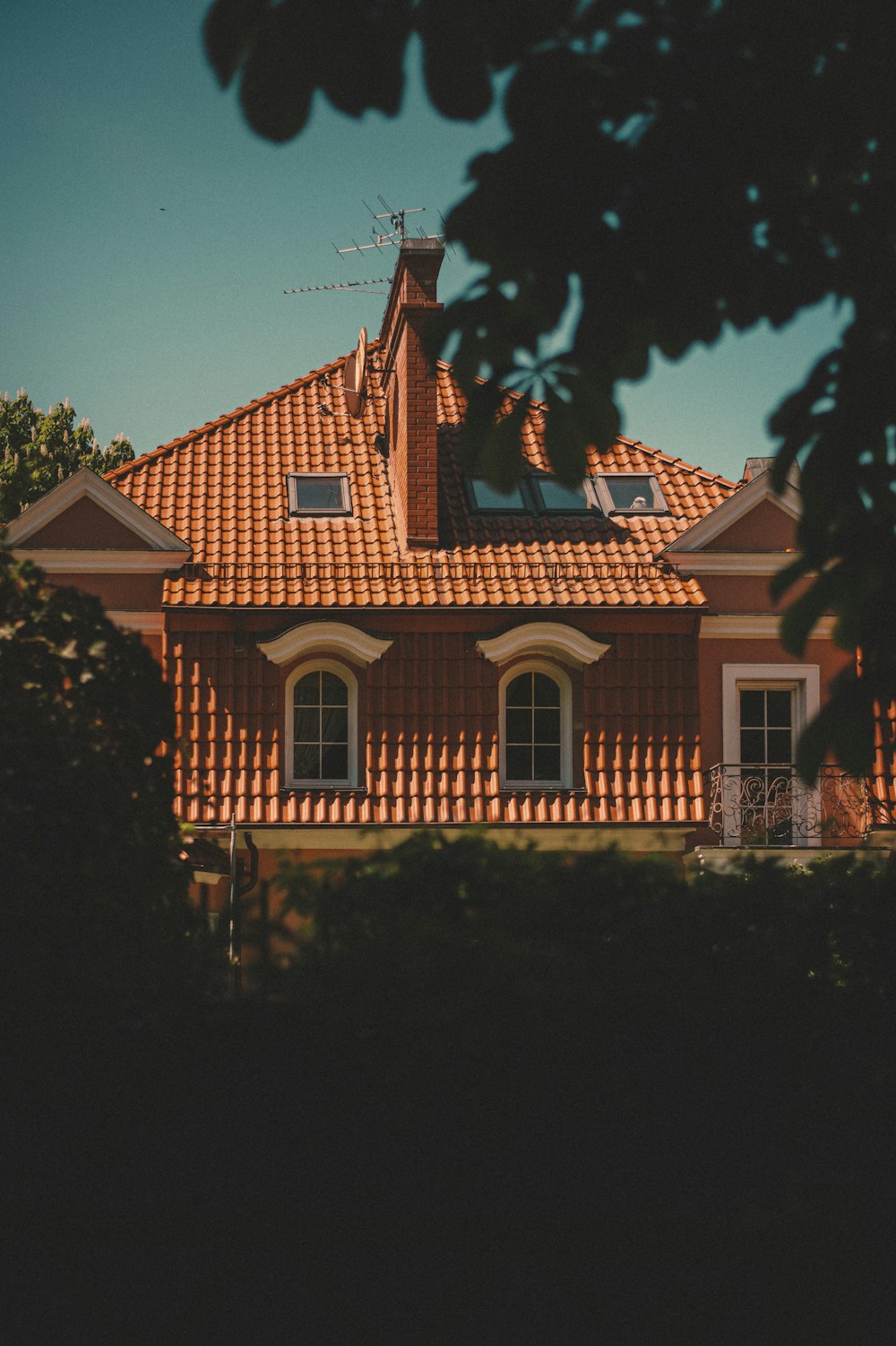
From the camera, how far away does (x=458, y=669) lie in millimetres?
18922

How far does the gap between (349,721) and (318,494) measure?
3.98 m

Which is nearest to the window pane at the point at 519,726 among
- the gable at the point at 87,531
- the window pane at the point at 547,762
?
the window pane at the point at 547,762

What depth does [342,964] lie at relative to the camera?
213 inches

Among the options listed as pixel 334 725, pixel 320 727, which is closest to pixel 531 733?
pixel 334 725

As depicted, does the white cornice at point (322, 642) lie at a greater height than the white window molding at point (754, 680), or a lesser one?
greater

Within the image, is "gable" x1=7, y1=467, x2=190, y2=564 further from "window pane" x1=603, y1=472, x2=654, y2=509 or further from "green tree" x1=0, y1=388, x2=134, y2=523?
"green tree" x1=0, y1=388, x2=134, y2=523

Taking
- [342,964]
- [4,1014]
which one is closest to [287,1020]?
[342,964]

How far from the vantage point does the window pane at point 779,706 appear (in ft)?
64.1

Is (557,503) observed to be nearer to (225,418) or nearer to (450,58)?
(225,418)

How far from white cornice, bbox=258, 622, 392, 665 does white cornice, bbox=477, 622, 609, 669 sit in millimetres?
1358

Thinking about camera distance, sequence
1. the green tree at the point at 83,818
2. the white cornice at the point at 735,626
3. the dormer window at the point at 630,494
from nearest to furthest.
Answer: the green tree at the point at 83,818 → the white cornice at the point at 735,626 → the dormer window at the point at 630,494

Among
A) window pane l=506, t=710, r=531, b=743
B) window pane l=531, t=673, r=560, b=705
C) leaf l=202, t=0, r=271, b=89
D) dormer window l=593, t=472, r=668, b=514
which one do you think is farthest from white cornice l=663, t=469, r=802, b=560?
leaf l=202, t=0, r=271, b=89

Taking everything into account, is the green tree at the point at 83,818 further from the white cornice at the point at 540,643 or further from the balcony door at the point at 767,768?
the balcony door at the point at 767,768

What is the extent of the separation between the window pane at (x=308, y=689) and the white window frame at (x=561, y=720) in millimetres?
2422
